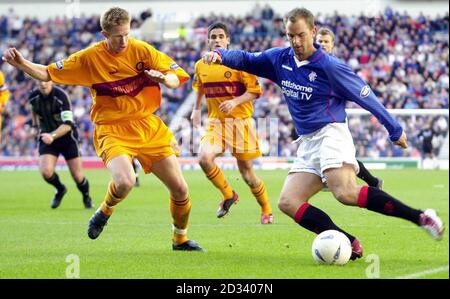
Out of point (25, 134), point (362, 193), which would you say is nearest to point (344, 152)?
point (362, 193)

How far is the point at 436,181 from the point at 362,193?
1608 cm

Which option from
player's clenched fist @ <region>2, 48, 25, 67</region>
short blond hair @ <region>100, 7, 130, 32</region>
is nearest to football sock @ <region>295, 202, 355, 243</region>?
short blond hair @ <region>100, 7, 130, 32</region>

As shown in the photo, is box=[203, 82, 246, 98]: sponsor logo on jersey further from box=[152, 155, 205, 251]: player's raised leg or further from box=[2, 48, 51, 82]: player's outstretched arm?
box=[2, 48, 51, 82]: player's outstretched arm

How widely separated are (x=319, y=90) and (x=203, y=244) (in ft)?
8.66

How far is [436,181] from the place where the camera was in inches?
938

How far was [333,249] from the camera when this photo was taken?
315 inches

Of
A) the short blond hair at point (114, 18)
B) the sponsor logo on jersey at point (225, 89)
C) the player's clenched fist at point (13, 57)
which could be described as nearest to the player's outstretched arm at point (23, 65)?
the player's clenched fist at point (13, 57)

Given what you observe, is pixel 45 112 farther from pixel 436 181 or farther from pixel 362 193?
pixel 436 181

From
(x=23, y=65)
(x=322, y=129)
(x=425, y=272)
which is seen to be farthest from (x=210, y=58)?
(x=425, y=272)

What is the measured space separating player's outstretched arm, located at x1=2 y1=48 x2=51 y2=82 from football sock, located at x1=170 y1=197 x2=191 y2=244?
71.2 inches

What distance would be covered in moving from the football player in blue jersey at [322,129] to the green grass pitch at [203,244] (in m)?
0.47

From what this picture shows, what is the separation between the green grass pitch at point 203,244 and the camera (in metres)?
7.96

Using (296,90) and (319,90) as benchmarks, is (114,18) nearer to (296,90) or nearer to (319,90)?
(296,90)

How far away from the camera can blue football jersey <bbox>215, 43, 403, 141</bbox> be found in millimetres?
8391
